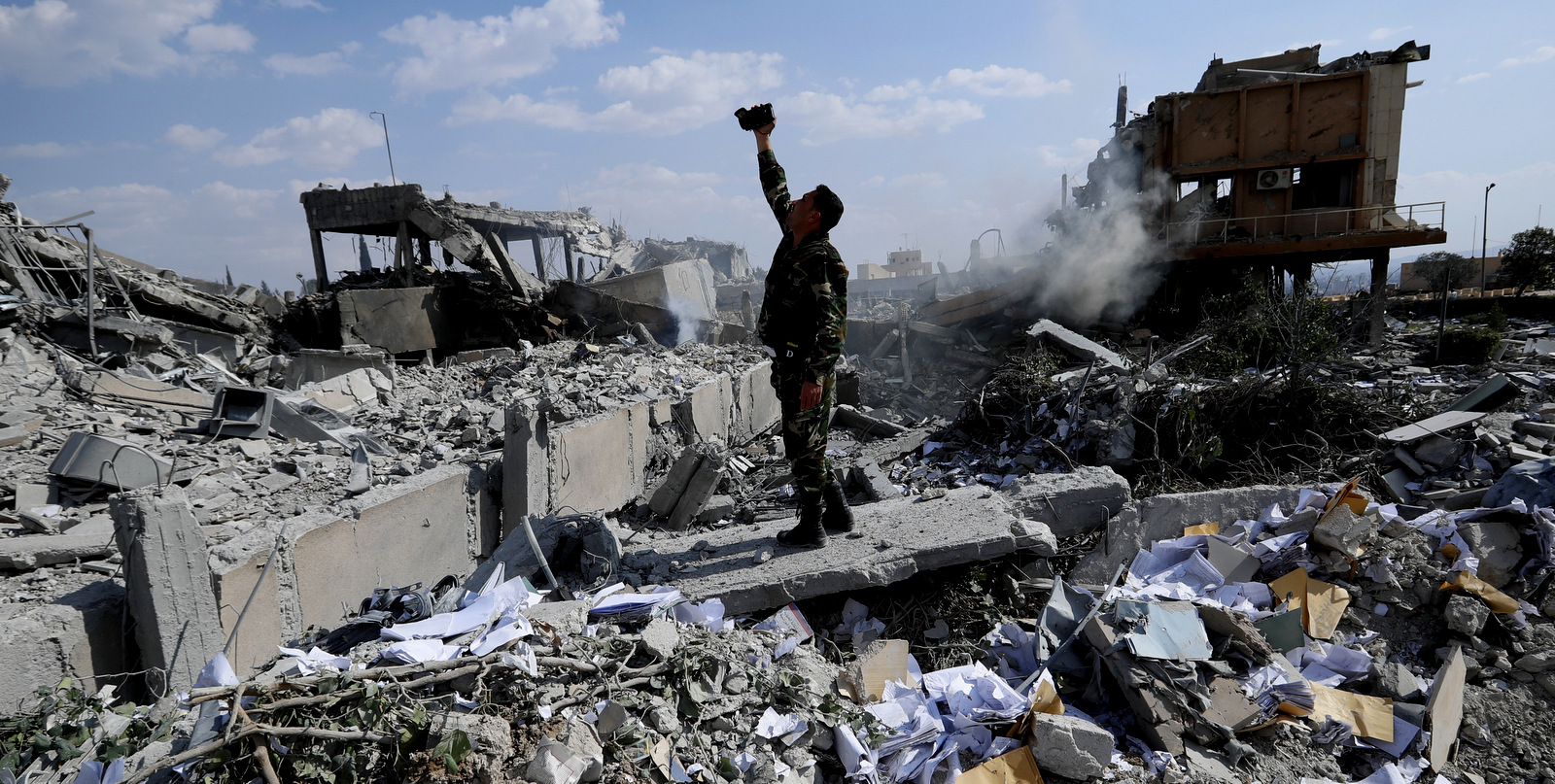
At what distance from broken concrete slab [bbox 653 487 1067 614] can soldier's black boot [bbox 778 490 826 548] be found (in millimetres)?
45

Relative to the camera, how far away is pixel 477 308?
1207 centimetres

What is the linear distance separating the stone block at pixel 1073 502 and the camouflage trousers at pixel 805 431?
3.82ft

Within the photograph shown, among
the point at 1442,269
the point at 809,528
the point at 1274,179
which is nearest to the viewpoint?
the point at 809,528

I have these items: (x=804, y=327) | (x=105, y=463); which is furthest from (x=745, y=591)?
(x=105, y=463)

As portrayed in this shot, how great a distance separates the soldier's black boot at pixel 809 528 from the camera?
3467 millimetres

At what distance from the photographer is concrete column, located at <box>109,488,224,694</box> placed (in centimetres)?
253

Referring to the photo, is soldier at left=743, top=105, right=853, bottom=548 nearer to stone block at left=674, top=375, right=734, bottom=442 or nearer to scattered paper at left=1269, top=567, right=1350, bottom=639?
scattered paper at left=1269, top=567, right=1350, bottom=639

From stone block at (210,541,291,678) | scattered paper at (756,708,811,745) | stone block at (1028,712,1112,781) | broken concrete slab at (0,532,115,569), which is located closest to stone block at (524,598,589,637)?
scattered paper at (756,708,811,745)

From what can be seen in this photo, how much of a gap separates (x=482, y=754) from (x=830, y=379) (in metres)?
2.11

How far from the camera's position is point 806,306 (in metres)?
3.29

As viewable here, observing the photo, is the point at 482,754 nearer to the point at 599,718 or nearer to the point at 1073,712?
the point at 599,718

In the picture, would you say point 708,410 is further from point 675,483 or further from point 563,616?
point 563,616

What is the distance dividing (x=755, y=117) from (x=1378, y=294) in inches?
435

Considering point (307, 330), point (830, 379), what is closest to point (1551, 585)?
point (830, 379)
